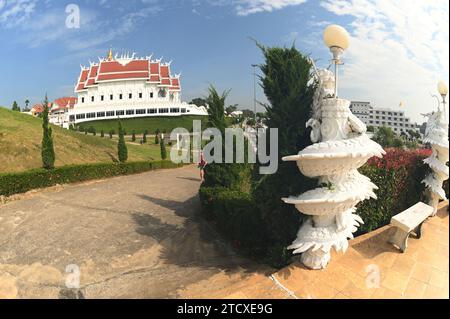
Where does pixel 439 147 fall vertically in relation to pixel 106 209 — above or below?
above

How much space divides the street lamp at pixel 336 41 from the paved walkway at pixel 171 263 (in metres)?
3.16

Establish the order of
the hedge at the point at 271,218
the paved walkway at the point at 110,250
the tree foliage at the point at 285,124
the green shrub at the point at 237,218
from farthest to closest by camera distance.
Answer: the green shrub at the point at 237,218 < the hedge at the point at 271,218 < the tree foliage at the point at 285,124 < the paved walkway at the point at 110,250

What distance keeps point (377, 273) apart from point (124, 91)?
6164 cm

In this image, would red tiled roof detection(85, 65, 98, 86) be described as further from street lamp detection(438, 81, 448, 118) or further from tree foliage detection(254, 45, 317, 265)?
street lamp detection(438, 81, 448, 118)

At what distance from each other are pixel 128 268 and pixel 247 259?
7.83 ft

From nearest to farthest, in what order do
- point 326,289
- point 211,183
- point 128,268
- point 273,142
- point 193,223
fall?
point 326,289, point 273,142, point 128,268, point 193,223, point 211,183

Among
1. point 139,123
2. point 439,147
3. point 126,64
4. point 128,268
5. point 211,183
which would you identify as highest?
point 126,64

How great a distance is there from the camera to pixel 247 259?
5.44 m

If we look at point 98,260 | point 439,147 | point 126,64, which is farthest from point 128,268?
point 126,64

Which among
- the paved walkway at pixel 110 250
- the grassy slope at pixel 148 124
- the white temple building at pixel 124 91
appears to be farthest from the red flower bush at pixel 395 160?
the white temple building at pixel 124 91

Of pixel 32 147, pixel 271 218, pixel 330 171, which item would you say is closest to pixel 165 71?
pixel 32 147

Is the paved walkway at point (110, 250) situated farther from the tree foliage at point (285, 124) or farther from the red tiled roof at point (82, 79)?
the red tiled roof at point (82, 79)

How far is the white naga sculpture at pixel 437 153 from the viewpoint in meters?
7.98
